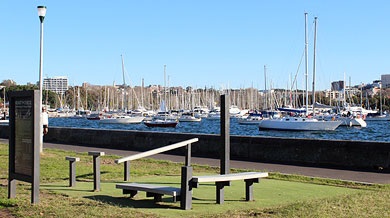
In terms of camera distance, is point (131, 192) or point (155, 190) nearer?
point (155, 190)

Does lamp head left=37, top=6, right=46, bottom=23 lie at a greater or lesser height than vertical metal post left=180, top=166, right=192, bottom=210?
greater

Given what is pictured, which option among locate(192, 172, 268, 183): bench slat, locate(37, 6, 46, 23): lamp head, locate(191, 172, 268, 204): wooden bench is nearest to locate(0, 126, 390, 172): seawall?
locate(37, 6, 46, 23): lamp head

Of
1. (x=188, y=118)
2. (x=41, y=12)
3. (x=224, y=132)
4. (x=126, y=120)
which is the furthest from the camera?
Answer: (x=188, y=118)

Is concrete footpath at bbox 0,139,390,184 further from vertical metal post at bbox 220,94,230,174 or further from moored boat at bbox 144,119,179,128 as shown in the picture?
moored boat at bbox 144,119,179,128

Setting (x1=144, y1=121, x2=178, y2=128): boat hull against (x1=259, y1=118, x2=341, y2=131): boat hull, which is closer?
(x1=259, y1=118, x2=341, y2=131): boat hull

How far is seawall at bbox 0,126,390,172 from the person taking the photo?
1744 cm

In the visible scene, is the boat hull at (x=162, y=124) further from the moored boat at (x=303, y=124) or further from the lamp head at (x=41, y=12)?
the lamp head at (x=41, y=12)

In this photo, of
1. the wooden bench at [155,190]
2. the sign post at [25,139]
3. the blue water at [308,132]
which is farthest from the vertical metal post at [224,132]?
the blue water at [308,132]

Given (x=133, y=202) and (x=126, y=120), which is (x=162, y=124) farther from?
(x=133, y=202)

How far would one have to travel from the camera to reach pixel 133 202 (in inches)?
422

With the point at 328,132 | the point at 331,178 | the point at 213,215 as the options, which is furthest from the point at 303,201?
the point at 328,132

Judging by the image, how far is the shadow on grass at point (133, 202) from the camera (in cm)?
1027

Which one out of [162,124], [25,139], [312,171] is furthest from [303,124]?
[25,139]

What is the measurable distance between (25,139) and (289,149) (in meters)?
10.6
